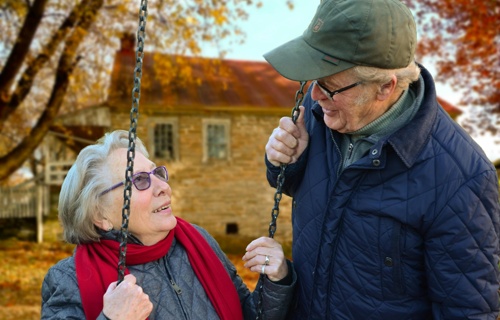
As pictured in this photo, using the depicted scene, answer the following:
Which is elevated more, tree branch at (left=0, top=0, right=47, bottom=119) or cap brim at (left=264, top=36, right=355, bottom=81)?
tree branch at (left=0, top=0, right=47, bottom=119)

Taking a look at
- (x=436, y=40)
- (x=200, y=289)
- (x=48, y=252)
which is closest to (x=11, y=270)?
(x=48, y=252)

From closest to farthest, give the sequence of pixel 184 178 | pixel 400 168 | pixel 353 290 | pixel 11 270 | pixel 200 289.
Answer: pixel 400 168, pixel 353 290, pixel 200 289, pixel 11 270, pixel 184 178

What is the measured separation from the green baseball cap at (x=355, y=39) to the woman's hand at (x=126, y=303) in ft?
3.28

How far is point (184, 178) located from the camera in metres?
15.5

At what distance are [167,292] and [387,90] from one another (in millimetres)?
1221

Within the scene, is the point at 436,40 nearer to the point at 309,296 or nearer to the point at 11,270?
the point at 11,270

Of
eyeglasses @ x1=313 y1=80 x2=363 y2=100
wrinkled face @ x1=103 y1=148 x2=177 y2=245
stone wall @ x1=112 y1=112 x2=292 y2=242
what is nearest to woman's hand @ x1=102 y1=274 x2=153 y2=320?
wrinkled face @ x1=103 y1=148 x2=177 y2=245

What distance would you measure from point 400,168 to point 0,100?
9896 mm

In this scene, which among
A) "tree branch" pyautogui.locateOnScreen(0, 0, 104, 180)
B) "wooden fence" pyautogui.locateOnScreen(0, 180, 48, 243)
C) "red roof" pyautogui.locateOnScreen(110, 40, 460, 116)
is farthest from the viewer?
"wooden fence" pyautogui.locateOnScreen(0, 180, 48, 243)

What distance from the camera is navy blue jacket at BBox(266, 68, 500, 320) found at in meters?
1.71

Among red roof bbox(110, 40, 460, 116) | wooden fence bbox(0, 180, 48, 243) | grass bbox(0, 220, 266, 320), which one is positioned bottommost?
grass bbox(0, 220, 266, 320)

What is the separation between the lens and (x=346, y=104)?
185 centimetres

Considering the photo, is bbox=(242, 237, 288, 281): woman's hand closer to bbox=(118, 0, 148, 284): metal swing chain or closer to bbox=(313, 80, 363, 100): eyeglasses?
bbox=(118, 0, 148, 284): metal swing chain

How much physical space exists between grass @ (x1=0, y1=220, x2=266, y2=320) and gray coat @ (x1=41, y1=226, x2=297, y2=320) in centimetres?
791
